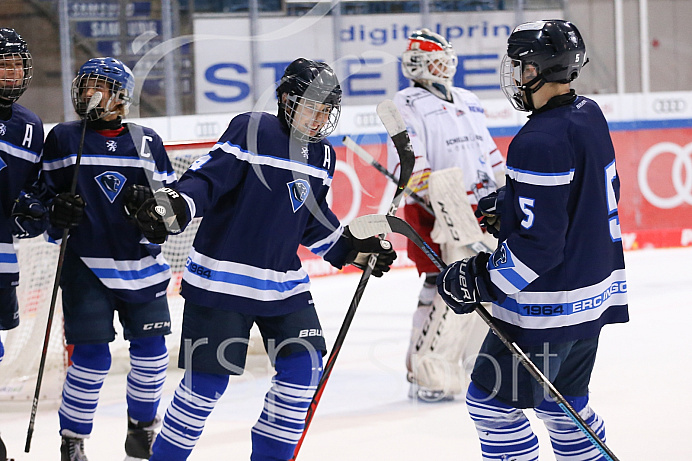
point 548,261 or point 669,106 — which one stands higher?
point 669,106

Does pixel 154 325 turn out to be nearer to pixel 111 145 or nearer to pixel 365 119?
pixel 111 145

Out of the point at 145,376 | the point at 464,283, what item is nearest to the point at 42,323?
the point at 145,376

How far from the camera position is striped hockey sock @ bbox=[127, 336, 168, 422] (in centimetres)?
274

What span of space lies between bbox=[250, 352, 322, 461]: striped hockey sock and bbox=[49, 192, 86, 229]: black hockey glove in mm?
710

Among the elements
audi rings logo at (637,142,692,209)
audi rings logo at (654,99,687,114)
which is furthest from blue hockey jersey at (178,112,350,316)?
audi rings logo at (654,99,687,114)

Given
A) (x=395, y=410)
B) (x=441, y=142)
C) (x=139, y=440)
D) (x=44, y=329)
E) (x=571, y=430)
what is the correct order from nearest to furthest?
(x=571, y=430) → (x=139, y=440) → (x=395, y=410) → (x=441, y=142) → (x=44, y=329)

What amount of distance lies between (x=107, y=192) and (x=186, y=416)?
772 millimetres

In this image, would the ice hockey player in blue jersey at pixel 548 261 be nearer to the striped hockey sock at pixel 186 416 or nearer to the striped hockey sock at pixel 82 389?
the striped hockey sock at pixel 186 416

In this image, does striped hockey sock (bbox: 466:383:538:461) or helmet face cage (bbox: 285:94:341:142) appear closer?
striped hockey sock (bbox: 466:383:538:461)

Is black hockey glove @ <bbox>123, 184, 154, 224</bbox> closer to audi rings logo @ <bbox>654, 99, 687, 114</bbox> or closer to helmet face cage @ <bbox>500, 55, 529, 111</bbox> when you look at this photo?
helmet face cage @ <bbox>500, 55, 529, 111</bbox>

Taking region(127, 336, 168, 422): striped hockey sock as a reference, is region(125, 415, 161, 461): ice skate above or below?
below

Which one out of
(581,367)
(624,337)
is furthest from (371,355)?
A: (581,367)

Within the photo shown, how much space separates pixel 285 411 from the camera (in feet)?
7.35

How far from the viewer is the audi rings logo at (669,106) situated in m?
7.22
